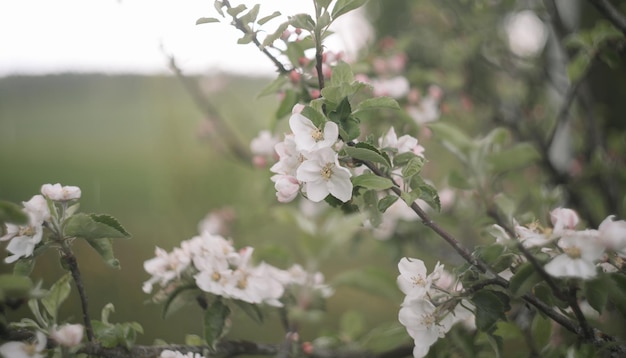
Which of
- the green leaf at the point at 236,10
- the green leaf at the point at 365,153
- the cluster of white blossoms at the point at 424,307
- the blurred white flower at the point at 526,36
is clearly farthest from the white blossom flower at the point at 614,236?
the blurred white flower at the point at 526,36

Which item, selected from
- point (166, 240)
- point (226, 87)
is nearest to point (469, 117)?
point (226, 87)

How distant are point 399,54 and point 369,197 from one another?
1.18m

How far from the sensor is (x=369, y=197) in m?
0.86

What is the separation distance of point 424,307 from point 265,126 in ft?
4.82

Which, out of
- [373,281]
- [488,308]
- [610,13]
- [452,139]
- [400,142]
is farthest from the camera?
[373,281]

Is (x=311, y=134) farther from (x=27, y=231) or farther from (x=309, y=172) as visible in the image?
(x=27, y=231)

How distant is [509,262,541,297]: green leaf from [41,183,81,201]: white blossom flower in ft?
2.34

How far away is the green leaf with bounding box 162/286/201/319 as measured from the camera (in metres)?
0.98

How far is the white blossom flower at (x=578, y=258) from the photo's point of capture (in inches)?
28.2

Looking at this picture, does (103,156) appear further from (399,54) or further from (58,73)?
(399,54)

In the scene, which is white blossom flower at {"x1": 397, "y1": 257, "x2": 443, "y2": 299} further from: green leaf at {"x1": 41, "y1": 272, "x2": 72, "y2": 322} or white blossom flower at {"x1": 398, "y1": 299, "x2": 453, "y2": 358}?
green leaf at {"x1": 41, "y1": 272, "x2": 72, "y2": 322}

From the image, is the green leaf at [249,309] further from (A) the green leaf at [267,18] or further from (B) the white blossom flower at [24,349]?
(A) the green leaf at [267,18]

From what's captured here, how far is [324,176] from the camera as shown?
0.78 meters

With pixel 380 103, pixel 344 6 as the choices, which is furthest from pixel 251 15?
pixel 380 103
